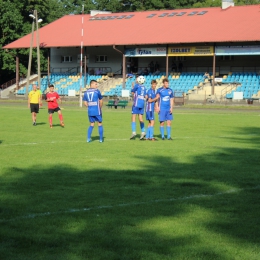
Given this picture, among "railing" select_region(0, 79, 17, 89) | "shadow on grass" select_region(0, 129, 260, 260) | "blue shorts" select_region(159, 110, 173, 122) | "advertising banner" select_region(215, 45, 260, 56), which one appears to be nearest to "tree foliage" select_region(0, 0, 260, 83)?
"railing" select_region(0, 79, 17, 89)

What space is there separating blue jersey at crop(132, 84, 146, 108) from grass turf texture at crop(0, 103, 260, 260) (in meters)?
2.79

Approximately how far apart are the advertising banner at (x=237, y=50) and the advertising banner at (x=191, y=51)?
0.77 m

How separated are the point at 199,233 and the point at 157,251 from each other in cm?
98

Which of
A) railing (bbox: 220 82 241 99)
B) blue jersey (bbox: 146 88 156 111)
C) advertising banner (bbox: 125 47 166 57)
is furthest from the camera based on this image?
advertising banner (bbox: 125 47 166 57)

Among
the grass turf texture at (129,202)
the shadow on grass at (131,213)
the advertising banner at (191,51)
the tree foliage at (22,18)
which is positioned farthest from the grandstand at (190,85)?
the shadow on grass at (131,213)

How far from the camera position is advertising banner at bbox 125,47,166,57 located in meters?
67.2

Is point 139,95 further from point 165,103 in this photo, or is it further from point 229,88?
point 229,88

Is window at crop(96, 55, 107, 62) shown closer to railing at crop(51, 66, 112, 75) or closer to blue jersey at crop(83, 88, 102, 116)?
railing at crop(51, 66, 112, 75)

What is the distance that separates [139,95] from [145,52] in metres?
47.3

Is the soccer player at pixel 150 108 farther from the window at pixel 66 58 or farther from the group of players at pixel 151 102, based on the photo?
the window at pixel 66 58

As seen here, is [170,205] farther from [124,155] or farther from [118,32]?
[118,32]

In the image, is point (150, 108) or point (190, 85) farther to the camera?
point (190, 85)

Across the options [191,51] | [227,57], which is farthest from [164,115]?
[227,57]

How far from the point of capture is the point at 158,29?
69250 mm
